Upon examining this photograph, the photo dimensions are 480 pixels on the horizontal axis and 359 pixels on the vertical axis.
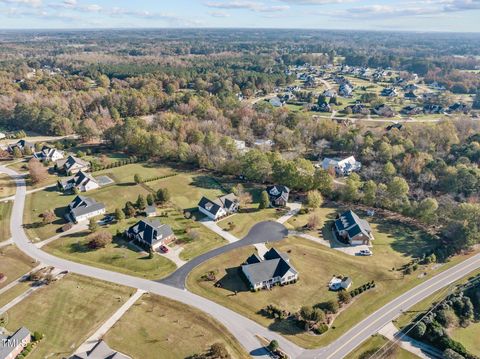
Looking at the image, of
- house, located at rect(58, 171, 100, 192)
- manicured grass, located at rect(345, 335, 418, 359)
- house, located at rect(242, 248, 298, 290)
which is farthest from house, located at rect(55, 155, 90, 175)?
manicured grass, located at rect(345, 335, 418, 359)

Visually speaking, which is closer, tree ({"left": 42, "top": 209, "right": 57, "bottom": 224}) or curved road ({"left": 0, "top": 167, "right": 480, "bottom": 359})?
curved road ({"left": 0, "top": 167, "right": 480, "bottom": 359})

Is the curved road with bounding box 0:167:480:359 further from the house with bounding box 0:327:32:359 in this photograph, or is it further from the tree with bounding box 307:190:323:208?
the tree with bounding box 307:190:323:208

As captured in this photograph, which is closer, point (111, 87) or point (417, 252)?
point (417, 252)

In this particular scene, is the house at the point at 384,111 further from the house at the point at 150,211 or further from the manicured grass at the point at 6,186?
the manicured grass at the point at 6,186

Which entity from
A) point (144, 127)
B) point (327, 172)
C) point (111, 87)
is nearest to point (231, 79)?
point (111, 87)

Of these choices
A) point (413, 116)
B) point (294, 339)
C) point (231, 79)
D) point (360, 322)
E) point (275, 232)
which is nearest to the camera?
point (294, 339)

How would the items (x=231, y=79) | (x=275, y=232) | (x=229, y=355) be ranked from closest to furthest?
(x=229, y=355) → (x=275, y=232) → (x=231, y=79)

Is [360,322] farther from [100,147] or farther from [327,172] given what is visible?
[100,147]
